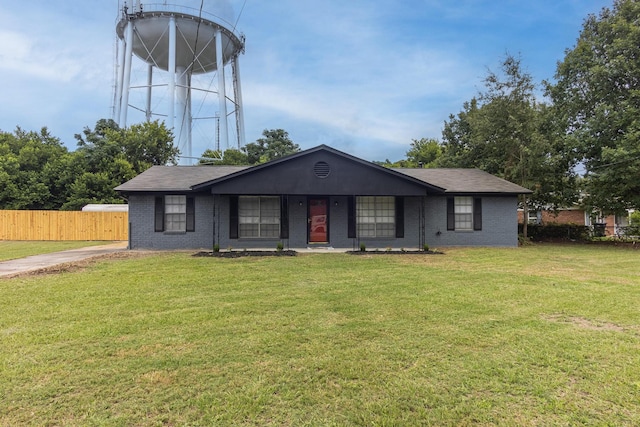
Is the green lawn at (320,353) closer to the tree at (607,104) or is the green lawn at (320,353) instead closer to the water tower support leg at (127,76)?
the tree at (607,104)

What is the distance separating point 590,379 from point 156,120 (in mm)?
32827

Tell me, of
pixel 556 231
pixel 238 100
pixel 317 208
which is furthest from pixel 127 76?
pixel 556 231

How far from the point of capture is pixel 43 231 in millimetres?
20797

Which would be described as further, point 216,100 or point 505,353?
point 216,100

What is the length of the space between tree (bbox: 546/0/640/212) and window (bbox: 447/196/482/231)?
6174 mm

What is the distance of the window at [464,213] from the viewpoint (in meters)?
15.3

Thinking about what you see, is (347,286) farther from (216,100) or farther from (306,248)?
(216,100)

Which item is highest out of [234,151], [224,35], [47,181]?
[224,35]

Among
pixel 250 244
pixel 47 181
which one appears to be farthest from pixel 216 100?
pixel 250 244

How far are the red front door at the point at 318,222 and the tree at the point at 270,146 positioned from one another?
69.6ft

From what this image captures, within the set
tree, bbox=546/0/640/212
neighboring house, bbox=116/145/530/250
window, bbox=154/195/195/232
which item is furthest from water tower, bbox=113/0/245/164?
tree, bbox=546/0/640/212

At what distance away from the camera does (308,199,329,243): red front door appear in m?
14.8

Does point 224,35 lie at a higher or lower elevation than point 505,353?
higher

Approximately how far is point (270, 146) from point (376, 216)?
76.6 feet
